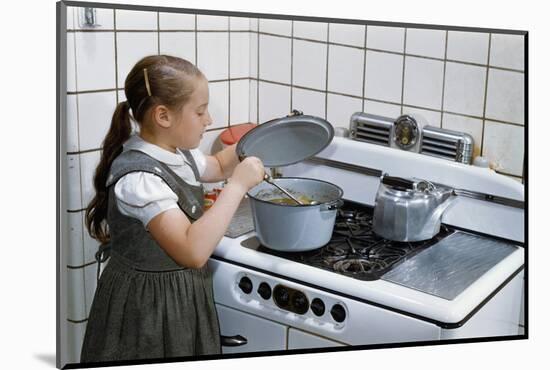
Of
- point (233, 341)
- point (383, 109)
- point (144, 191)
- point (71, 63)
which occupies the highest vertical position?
point (71, 63)

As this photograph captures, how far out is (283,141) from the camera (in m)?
1.84

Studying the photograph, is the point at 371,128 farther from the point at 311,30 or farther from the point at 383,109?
the point at 311,30

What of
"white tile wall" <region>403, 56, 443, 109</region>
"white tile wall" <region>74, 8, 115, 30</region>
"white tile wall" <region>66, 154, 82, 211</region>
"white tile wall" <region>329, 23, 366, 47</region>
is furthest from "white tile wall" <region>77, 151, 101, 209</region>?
"white tile wall" <region>403, 56, 443, 109</region>

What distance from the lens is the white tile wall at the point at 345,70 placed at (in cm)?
195

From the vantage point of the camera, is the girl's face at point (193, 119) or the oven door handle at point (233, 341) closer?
the girl's face at point (193, 119)

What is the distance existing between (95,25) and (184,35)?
0.56 feet

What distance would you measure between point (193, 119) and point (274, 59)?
262 millimetres

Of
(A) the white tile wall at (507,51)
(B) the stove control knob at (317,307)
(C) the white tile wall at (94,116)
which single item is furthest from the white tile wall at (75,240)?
(A) the white tile wall at (507,51)

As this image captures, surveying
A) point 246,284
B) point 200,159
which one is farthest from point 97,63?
point 246,284

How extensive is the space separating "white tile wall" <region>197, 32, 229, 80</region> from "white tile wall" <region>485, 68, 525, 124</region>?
0.58 metres

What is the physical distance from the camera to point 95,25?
1684 millimetres

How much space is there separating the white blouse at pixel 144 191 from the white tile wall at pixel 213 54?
0.19 meters

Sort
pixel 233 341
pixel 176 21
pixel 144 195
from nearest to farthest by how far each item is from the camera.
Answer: pixel 144 195, pixel 176 21, pixel 233 341

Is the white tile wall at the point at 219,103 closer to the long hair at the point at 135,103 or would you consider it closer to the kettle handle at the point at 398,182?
the long hair at the point at 135,103
